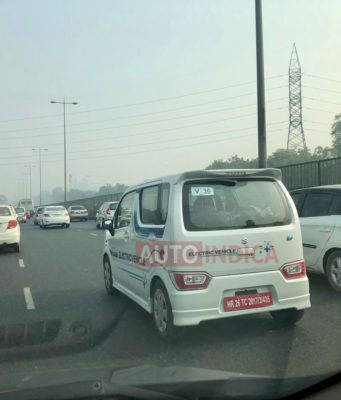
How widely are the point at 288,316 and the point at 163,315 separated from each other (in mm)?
1539

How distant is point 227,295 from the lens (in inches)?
190

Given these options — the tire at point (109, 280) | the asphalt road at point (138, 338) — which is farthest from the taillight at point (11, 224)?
the tire at point (109, 280)

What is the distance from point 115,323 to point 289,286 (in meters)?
2.17

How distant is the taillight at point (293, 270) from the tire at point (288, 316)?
0.44 m

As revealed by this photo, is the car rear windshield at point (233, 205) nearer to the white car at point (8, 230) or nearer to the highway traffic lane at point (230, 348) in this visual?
the highway traffic lane at point (230, 348)

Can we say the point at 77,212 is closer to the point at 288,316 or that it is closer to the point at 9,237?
the point at 9,237

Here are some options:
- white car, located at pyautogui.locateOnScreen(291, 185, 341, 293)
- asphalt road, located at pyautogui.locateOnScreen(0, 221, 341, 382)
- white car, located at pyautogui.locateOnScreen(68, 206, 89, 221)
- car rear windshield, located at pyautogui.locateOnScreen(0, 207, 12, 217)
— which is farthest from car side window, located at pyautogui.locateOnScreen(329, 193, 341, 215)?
white car, located at pyautogui.locateOnScreen(68, 206, 89, 221)

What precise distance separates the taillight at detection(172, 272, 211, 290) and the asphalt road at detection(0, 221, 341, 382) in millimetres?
629

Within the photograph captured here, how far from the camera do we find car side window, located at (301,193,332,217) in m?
7.53

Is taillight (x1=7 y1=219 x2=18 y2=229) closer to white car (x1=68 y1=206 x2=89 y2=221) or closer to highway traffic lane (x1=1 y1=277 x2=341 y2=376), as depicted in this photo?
highway traffic lane (x1=1 y1=277 x2=341 y2=376)

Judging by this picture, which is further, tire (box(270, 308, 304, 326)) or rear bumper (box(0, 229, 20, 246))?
rear bumper (box(0, 229, 20, 246))

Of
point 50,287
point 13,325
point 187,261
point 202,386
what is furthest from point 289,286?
point 50,287

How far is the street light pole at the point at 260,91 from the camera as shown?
39.8ft

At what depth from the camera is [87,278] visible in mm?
9148
